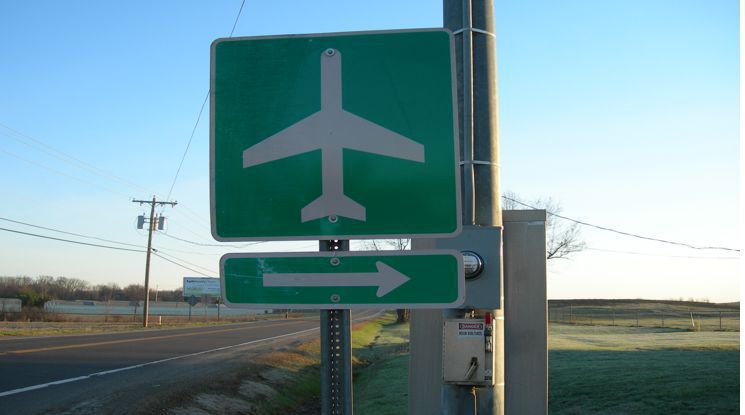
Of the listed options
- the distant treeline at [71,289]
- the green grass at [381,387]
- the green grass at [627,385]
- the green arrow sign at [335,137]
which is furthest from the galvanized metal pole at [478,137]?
the distant treeline at [71,289]

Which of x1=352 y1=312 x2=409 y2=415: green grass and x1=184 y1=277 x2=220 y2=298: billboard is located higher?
x1=184 y1=277 x2=220 y2=298: billboard

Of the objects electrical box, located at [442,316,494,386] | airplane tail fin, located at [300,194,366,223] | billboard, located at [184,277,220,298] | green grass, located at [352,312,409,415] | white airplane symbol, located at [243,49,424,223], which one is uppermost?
billboard, located at [184,277,220,298]

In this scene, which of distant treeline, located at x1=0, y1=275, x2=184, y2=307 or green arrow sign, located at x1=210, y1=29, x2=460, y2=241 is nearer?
green arrow sign, located at x1=210, y1=29, x2=460, y2=241

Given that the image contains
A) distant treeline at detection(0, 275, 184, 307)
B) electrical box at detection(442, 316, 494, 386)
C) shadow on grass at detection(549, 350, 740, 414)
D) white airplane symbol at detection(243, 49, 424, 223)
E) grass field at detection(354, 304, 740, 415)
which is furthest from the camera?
distant treeline at detection(0, 275, 184, 307)

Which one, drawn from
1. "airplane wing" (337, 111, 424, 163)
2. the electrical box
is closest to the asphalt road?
the electrical box

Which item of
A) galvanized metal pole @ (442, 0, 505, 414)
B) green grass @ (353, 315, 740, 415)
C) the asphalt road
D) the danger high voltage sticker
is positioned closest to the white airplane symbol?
galvanized metal pole @ (442, 0, 505, 414)

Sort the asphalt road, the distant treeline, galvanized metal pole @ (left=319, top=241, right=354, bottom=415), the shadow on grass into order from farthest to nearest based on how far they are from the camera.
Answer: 1. the distant treeline
2. the asphalt road
3. the shadow on grass
4. galvanized metal pole @ (left=319, top=241, right=354, bottom=415)

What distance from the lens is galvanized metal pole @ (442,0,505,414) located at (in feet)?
11.9

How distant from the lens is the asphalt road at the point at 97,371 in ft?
34.3

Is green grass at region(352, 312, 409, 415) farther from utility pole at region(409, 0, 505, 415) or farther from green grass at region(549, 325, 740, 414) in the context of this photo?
utility pole at region(409, 0, 505, 415)

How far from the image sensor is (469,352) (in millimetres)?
3580

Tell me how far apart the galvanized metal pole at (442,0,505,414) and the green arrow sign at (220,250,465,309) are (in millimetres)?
1417

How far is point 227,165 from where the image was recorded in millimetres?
2424

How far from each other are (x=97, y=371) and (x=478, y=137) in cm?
1292
